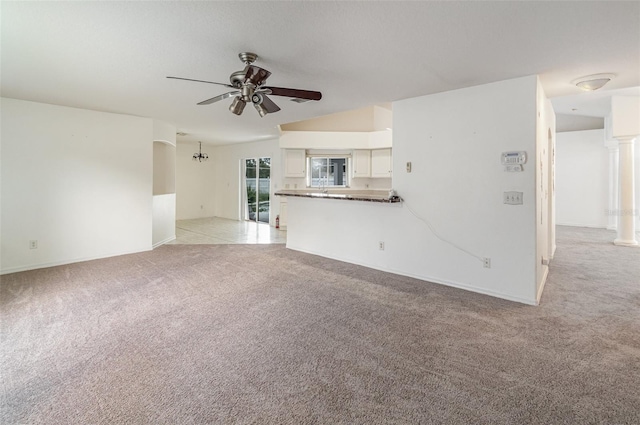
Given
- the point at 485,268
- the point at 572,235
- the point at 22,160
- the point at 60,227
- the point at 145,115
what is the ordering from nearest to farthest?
the point at 485,268 → the point at 22,160 → the point at 60,227 → the point at 145,115 → the point at 572,235

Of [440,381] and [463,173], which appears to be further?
[463,173]

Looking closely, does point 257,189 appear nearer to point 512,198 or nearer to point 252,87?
point 252,87

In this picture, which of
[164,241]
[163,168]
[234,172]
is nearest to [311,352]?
[164,241]

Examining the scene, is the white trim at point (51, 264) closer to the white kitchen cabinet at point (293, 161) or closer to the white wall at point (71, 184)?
the white wall at point (71, 184)

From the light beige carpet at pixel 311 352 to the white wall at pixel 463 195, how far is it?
33 cm

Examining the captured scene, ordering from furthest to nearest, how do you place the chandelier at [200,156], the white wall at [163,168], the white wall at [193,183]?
1. the white wall at [193,183]
2. the chandelier at [200,156]
3. the white wall at [163,168]

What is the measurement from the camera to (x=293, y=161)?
764 centimetres

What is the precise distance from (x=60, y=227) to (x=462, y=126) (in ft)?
19.2

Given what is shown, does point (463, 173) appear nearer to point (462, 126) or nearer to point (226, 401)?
point (462, 126)

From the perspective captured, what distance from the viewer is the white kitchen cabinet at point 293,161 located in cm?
762

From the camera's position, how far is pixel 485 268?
11.2ft

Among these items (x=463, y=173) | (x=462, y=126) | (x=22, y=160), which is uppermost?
(x=462, y=126)

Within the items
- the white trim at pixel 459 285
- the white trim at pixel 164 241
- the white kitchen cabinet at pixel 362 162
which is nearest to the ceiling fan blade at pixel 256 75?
the white trim at pixel 459 285

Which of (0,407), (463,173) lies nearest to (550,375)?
(463,173)
